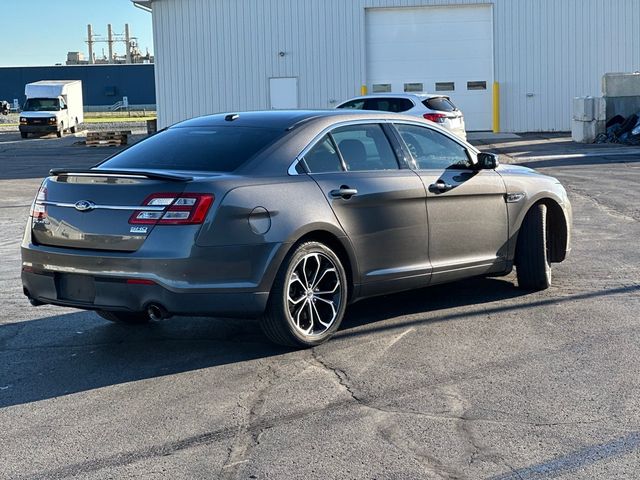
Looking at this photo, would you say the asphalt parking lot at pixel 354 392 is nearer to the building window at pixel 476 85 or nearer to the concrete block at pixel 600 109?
the concrete block at pixel 600 109

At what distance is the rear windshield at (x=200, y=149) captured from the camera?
662 cm

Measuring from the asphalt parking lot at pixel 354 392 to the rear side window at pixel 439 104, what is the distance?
14143 millimetres

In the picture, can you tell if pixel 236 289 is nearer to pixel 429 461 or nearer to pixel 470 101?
pixel 429 461

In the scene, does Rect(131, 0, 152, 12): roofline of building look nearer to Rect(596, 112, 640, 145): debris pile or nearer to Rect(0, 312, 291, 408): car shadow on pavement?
Rect(596, 112, 640, 145): debris pile

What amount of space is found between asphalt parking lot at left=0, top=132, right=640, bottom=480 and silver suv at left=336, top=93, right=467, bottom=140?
13.7 metres

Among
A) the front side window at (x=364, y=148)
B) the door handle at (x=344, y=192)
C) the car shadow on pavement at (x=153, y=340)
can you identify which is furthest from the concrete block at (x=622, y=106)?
the door handle at (x=344, y=192)

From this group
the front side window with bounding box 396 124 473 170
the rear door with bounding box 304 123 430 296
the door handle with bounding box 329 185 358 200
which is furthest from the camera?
the front side window with bounding box 396 124 473 170

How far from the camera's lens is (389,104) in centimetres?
2248

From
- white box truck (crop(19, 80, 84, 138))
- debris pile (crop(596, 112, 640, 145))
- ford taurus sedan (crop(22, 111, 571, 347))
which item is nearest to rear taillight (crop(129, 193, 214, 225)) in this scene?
ford taurus sedan (crop(22, 111, 571, 347))

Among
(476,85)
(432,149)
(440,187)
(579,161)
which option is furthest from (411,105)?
(440,187)

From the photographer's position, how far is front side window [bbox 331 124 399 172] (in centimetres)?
709

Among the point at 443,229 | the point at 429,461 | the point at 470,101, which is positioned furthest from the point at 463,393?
the point at 470,101

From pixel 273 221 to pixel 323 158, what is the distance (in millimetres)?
832

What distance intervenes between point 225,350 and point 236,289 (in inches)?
27.2
